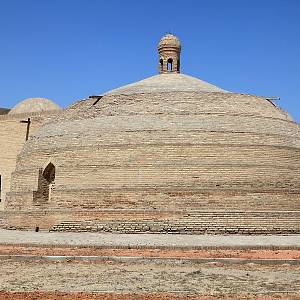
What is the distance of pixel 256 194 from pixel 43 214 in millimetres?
7530

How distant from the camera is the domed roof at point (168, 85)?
837 inches

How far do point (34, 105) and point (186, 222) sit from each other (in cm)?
1578

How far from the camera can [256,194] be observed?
671 inches

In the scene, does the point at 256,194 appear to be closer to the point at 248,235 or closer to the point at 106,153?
the point at 248,235

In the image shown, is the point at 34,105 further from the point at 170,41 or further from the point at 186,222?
the point at 186,222

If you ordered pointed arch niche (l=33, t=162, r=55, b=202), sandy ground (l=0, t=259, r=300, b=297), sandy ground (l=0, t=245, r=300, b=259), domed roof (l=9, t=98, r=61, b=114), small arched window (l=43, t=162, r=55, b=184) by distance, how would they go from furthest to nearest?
domed roof (l=9, t=98, r=61, b=114)
small arched window (l=43, t=162, r=55, b=184)
pointed arch niche (l=33, t=162, r=55, b=202)
sandy ground (l=0, t=245, r=300, b=259)
sandy ground (l=0, t=259, r=300, b=297)

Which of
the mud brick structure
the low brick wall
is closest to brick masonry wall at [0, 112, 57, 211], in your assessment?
the mud brick structure

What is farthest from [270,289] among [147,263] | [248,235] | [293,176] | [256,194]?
[293,176]

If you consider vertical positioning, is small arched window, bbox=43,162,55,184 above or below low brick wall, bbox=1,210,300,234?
above

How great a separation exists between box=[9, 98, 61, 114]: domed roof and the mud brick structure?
896 cm

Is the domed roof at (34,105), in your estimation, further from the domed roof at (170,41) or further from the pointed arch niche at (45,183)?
the pointed arch niche at (45,183)

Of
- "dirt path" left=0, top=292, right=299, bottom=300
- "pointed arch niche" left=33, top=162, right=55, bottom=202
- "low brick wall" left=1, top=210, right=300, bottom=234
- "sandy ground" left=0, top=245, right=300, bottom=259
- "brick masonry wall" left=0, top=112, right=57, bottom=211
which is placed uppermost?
"brick masonry wall" left=0, top=112, right=57, bottom=211

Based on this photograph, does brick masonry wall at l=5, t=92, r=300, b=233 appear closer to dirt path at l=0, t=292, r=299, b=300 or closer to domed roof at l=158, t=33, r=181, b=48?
domed roof at l=158, t=33, r=181, b=48

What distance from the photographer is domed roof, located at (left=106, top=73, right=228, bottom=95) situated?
2127cm
